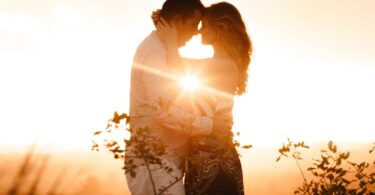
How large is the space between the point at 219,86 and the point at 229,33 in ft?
1.92

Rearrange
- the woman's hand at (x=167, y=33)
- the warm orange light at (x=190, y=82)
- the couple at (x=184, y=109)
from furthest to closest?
the woman's hand at (x=167, y=33)
the warm orange light at (x=190, y=82)
the couple at (x=184, y=109)

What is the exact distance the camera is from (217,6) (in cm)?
439

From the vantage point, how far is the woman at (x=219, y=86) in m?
3.64

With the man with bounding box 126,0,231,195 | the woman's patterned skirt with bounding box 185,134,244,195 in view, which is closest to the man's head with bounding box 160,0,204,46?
the man with bounding box 126,0,231,195

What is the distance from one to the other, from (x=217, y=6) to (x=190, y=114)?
1.34 meters

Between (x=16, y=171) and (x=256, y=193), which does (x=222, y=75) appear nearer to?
(x=16, y=171)

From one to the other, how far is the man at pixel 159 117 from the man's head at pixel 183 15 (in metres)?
0.29

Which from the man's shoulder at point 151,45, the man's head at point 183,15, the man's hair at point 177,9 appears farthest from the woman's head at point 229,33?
the man's shoulder at point 151,45

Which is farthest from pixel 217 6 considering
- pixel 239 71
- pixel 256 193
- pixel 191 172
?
pixel 256 193

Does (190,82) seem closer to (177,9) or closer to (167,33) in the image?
(167,33)

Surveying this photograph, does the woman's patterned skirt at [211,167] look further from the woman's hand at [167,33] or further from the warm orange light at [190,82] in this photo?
the woman's hand at [167,33]

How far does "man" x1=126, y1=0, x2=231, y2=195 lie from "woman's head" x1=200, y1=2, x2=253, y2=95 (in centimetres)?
60

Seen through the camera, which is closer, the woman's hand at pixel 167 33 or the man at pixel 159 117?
the man at pixel 159 117

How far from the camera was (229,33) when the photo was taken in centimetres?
426
